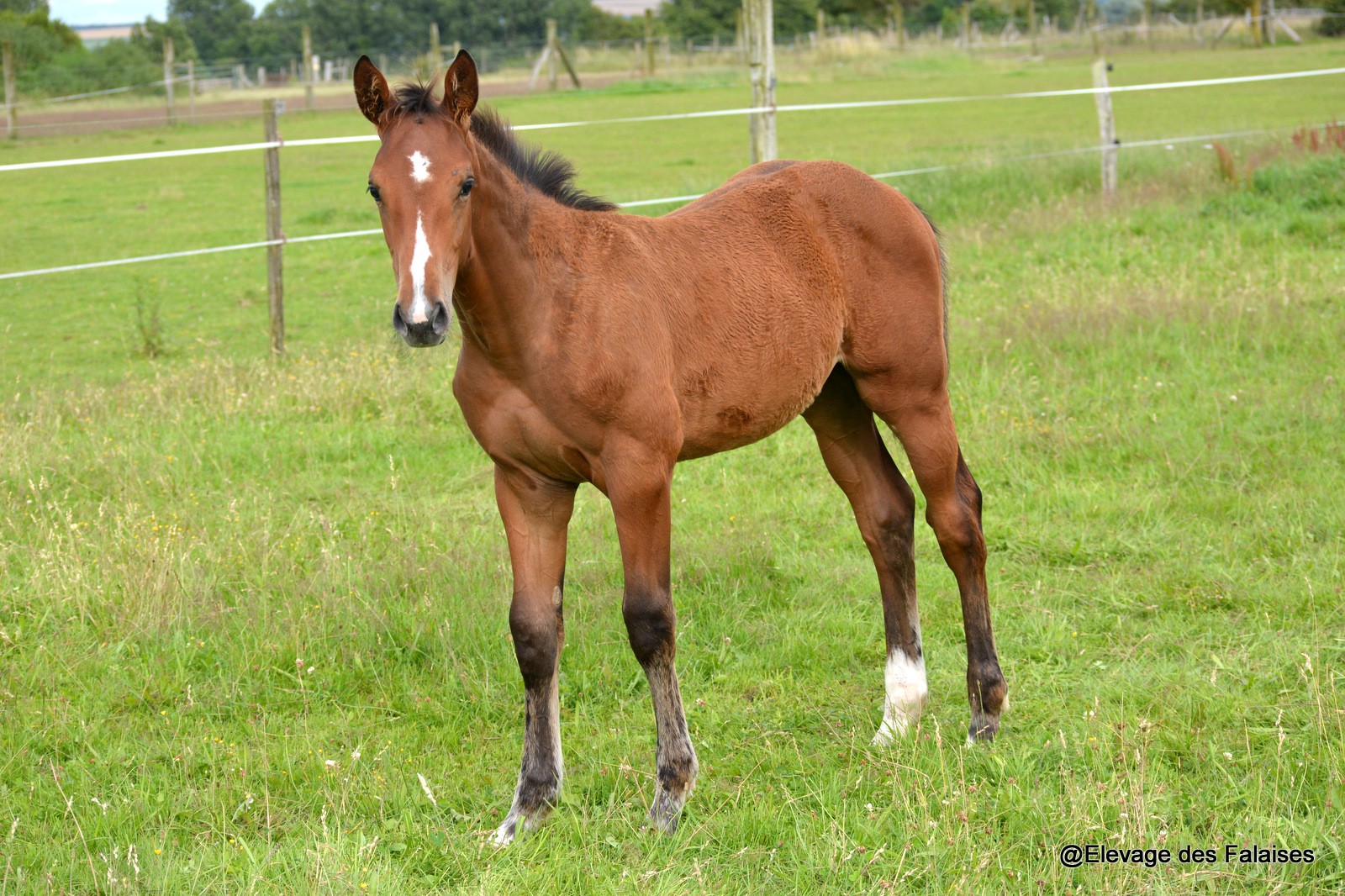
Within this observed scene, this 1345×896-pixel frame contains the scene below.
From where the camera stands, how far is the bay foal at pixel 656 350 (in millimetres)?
3008

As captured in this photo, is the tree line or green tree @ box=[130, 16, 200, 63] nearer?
→ green tree @ box=[130, 16, 200, 63]

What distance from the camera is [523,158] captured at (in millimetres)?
3430

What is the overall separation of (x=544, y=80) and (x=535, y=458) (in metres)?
33.4

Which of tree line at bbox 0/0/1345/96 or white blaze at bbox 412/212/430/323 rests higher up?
tree line at bbox 0/0/1345/96

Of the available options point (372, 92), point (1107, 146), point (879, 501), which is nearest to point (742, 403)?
point (879, 501)

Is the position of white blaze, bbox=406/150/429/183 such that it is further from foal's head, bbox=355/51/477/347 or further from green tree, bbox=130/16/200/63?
green tree, bbox=130/16/200/63

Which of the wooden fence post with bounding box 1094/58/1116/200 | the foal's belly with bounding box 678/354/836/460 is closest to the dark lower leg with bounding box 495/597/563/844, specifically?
the foal's belly with bounding box 678/354/836/460

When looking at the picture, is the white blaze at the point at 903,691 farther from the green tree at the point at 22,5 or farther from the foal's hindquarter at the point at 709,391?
the green tree at the point at 22,5

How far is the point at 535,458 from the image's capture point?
3.29 metres

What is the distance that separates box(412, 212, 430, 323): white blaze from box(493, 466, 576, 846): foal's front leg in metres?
0.82

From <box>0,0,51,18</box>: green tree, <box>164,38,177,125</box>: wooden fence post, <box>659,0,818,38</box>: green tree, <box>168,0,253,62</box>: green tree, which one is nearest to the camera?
<box>164,38,177,125</box>: wooden fence post

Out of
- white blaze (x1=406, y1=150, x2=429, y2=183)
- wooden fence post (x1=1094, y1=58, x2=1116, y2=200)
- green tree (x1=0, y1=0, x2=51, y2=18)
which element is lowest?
white blaze (x1=406, y1=150, x2=429, y2=183)

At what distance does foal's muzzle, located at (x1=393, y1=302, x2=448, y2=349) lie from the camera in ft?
8.75

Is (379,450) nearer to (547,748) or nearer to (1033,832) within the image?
(547,748)
